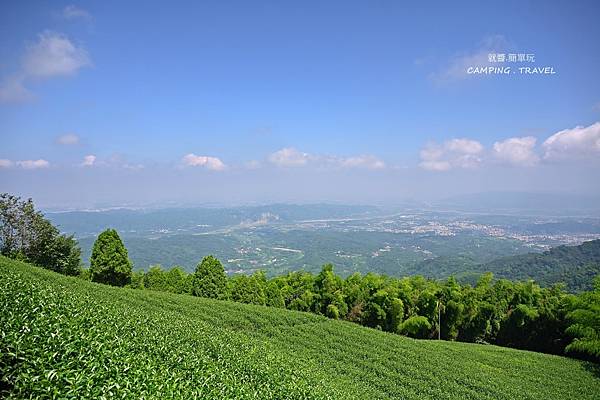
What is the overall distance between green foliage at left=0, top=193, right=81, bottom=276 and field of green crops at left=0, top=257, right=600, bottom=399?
12.5 m

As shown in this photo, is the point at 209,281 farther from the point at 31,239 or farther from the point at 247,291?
the point at 31,239

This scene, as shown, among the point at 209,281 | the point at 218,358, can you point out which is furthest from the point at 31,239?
the point at 218,358

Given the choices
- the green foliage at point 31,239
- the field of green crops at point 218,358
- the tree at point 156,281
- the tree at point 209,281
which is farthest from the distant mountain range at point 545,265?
the green foliage at point 31,239

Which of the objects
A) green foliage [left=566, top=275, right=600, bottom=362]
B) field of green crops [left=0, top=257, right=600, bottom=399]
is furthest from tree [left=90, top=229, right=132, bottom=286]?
green foliage [left=566, top=275, right=600, bottom=362]

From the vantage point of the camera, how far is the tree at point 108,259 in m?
24.0

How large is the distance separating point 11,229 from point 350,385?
25123 mm

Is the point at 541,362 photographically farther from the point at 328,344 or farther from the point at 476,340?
the point at 328,344

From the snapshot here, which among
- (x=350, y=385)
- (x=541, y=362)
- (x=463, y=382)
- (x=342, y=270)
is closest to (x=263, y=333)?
(x=350, y=385)

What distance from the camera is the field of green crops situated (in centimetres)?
483

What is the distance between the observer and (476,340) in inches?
1157

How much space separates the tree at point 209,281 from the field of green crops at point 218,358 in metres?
6.27

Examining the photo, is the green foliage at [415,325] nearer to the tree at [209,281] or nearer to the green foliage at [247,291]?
the green foliage at [247,291]

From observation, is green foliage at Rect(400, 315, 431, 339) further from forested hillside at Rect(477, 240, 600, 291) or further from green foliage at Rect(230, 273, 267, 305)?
forested hillside at Rect(477, 240, 600, 291)

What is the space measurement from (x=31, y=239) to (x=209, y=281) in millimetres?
12762
